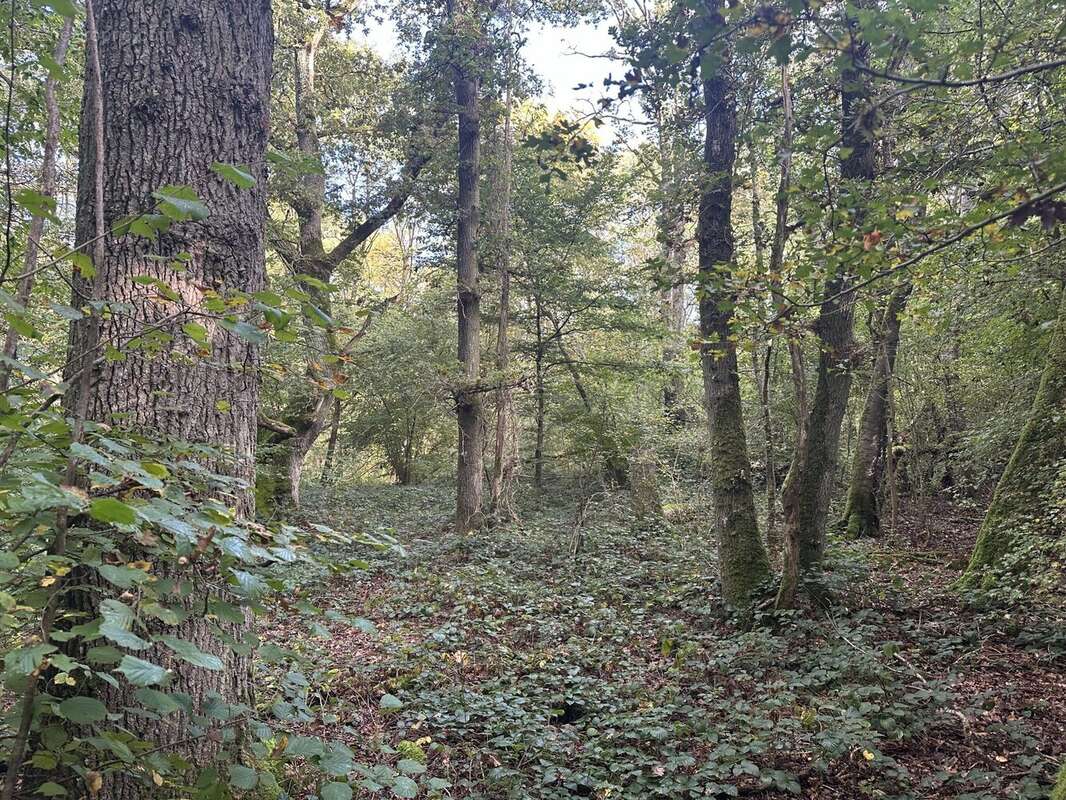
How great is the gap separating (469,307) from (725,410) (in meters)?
6.15

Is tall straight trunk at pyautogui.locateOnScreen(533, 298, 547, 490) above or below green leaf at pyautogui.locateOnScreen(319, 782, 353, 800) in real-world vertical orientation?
above

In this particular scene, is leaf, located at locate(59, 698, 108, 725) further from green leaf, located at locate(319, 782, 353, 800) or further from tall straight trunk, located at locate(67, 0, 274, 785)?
Answer: tall straight trunk, located at locate(67, 0, 274, 785)

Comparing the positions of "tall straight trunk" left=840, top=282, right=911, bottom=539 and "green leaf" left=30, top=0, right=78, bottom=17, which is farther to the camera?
"tall straight trunk" left=840, top=282, right=911, bottom=539

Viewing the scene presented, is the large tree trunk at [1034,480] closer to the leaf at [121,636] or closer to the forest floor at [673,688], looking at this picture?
the forest floor at [673,688]

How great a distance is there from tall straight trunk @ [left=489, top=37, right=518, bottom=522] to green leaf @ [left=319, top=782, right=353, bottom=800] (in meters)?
9.57

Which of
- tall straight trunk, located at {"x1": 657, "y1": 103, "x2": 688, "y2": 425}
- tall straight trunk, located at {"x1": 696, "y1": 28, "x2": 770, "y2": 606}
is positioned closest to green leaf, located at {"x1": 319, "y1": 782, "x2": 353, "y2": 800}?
tall straight trunk, located at {"x1": 657, "y1": 103, "x2": 688, "y2": 425}

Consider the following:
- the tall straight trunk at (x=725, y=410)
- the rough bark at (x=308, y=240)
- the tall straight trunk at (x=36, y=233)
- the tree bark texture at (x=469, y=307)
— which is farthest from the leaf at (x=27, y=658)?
the tree bark texture at (x=469, y=307)

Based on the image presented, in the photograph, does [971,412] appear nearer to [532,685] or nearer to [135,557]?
[532,685]

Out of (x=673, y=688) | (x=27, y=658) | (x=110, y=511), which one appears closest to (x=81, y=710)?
(x=27, y=658)

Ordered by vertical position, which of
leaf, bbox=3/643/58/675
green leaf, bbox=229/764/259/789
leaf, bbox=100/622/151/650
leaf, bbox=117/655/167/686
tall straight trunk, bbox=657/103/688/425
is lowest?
green leaf, bbox=229/764/259/789

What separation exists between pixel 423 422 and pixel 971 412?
1313 centimetres

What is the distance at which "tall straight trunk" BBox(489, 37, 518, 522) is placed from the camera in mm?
11641

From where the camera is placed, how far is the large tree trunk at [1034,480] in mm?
5883

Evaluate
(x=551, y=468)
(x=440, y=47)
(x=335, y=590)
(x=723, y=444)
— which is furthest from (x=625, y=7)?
(x=335, y=590)
